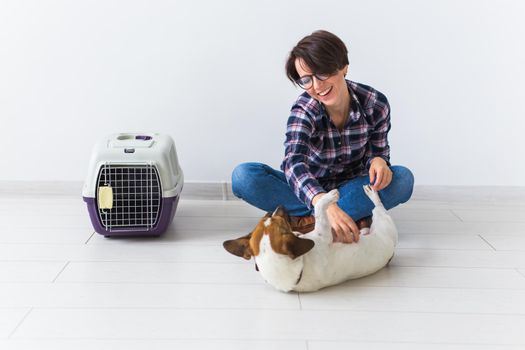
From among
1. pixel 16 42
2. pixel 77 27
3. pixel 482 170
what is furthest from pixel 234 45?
pixel 482 170

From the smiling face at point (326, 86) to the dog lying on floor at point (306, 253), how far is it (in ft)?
1.04

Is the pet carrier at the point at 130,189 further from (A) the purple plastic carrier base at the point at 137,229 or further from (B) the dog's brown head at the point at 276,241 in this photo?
(B) the dog's brown head at the point at 276,241

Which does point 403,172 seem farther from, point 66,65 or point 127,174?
point 66,65

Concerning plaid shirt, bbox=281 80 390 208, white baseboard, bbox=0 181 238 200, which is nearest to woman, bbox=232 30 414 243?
plaid shirt, bbox=281 80 390 208

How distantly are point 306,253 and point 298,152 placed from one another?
1.42 ft

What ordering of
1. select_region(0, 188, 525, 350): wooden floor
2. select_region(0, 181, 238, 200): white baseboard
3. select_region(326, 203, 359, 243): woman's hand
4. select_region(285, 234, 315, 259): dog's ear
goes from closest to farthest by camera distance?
select_region(0, 188, 525, 350): wooden floor < select_region(285, 234, 315, 259): dog's ear < select_region(326, 203, 359, 243): woman's hand < select_region(0, 181, 238, 200): white baseboard

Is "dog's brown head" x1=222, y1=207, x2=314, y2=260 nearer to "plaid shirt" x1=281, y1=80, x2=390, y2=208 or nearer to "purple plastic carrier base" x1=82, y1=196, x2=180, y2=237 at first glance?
"plaid shirt" x1=281, y1=80, x2=390, y2=208

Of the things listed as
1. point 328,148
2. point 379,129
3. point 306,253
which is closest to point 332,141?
point 328,148

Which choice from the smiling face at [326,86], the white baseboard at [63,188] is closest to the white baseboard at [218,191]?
the white baseboard at [63,188]

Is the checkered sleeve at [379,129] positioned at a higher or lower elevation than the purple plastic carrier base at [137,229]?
higher

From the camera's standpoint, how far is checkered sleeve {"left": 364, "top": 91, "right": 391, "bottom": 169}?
216cm

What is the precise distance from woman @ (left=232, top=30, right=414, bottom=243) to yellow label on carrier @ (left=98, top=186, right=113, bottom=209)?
0.41m

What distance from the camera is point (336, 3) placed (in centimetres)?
254

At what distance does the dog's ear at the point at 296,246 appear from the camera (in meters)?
1.63
